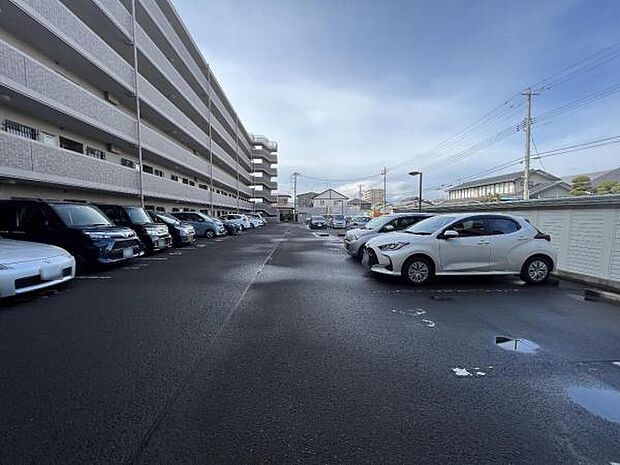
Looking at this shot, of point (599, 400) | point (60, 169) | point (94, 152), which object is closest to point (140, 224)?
point (60, 169)

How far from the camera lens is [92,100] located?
13.4m

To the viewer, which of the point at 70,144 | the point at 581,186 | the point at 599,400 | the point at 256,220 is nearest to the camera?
the point at 599,400

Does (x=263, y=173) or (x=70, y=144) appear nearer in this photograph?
(x=70, y=144)

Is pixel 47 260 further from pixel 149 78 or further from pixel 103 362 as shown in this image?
pixel 149 78

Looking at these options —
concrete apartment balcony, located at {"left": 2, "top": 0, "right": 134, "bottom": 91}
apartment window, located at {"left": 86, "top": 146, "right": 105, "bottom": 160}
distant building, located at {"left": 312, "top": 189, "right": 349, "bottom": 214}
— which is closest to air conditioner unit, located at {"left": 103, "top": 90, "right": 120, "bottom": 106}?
concrete apartment balcony, located at {"left": 2, "top": 0, "right": 134, "bottom": 91}

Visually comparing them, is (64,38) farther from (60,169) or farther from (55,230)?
(55,230)

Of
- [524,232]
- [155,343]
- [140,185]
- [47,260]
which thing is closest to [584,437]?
[155,343]

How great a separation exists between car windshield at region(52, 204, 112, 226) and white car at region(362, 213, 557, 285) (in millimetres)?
7444

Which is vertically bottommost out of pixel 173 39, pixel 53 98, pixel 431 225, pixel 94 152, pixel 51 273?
pixel 51 273

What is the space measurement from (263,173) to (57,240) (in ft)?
190

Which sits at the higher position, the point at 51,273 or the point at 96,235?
the point at 96,235

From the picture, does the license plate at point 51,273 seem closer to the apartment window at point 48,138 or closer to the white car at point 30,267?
the white car at point 30,267

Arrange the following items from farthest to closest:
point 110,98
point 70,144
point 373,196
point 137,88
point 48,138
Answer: point 373,196 < point 110,98 < point 137,88 < point 70,144 < point 48,138

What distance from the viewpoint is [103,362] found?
11.1 ft
